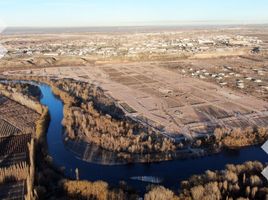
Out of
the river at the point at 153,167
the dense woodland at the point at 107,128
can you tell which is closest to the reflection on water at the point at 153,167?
the river at the point at 153,167

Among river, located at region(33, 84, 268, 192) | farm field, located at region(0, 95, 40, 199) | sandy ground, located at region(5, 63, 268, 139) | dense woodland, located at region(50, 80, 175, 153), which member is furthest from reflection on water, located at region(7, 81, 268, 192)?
sandy ground, located at region(5, 63, 268, 139)

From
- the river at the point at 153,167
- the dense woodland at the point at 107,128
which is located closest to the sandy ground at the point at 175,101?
the dense woodland at the point at 107,128

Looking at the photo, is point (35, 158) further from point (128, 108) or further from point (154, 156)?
point (128, 108)

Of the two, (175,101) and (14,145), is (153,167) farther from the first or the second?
(175,101)

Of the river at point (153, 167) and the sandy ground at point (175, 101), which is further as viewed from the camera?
the sandy ground at point (175, 101)

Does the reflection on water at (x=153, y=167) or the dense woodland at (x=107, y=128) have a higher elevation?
the dense woodland at (x=107, y=128)

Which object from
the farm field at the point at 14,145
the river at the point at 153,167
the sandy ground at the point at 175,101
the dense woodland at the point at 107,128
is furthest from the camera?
the sandy ground at the point at 175,101

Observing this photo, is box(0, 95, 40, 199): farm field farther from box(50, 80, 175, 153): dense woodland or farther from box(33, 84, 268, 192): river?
box(50, 80, 175, 153): dense woodland

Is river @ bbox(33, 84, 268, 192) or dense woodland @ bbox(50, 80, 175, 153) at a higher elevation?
dense woodland @ bbox(50, 80, 175, 153)

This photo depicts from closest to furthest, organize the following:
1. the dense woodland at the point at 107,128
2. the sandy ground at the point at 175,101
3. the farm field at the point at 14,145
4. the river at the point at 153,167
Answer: the farm field at the point at 14,145 < the river at the point at 153,167 < the dense woodland at the point at 107,128 < the sandy ground at the point at 175,101

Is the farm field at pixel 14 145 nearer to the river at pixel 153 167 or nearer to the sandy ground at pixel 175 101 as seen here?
the river at pixel 153 167

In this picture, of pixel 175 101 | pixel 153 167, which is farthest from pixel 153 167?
pixel 175 101

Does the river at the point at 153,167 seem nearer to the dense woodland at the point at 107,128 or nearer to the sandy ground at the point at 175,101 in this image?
the dense woodland at the point at 107,128
